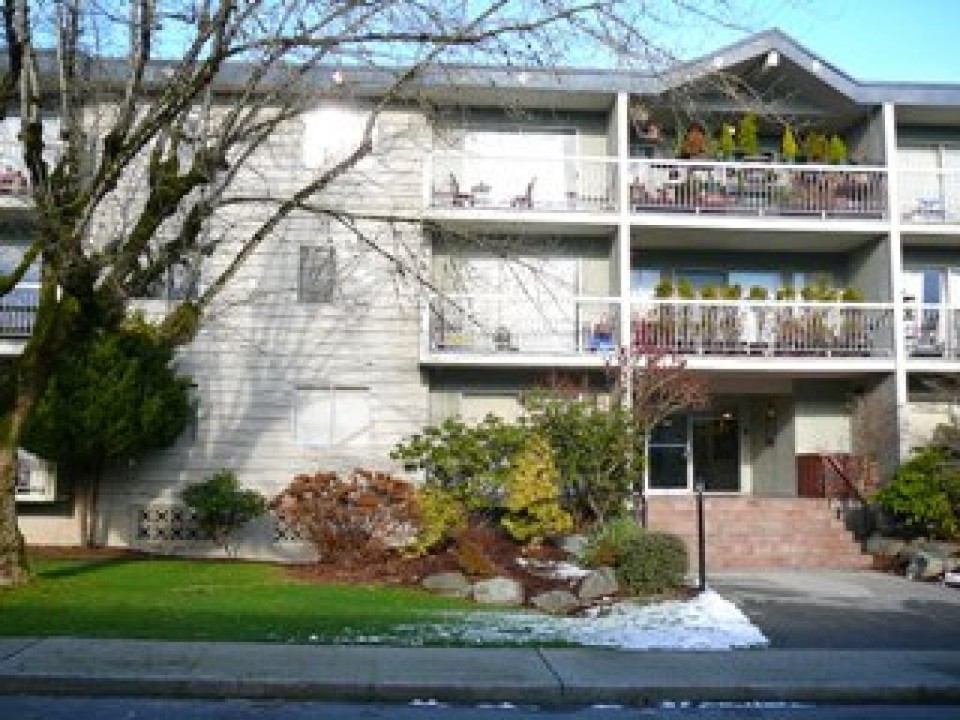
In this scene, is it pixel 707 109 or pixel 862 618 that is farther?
pixel 707 109

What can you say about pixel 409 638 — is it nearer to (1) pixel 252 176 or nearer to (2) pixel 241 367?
(2) pixel 241 367

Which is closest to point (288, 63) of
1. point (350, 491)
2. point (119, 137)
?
point (119, 137)

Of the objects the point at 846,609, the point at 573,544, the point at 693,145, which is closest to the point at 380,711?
the point at 846,609

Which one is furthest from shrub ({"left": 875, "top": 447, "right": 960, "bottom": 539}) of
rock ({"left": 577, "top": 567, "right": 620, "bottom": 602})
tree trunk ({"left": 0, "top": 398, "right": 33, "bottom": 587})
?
tree trunk ({"left": 0, "top": 398, "right": 33, "bottom": 587})

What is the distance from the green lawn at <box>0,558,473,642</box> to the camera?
11477 millimetres

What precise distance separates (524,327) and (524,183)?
3.06m

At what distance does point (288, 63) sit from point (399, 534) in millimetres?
6759

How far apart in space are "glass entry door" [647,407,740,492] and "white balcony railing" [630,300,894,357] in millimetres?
3243

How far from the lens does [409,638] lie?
37.4 feet

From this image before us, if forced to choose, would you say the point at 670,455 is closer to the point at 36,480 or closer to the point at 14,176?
the point at 36,480

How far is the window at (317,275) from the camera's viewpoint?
21.4 meters

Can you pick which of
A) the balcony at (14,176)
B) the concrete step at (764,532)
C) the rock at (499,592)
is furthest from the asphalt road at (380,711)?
the balcony at (14,176)

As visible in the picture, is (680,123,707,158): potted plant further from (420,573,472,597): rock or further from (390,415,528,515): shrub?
(420,573,472,597): rock

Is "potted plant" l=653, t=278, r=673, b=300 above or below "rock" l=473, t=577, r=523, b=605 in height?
above
